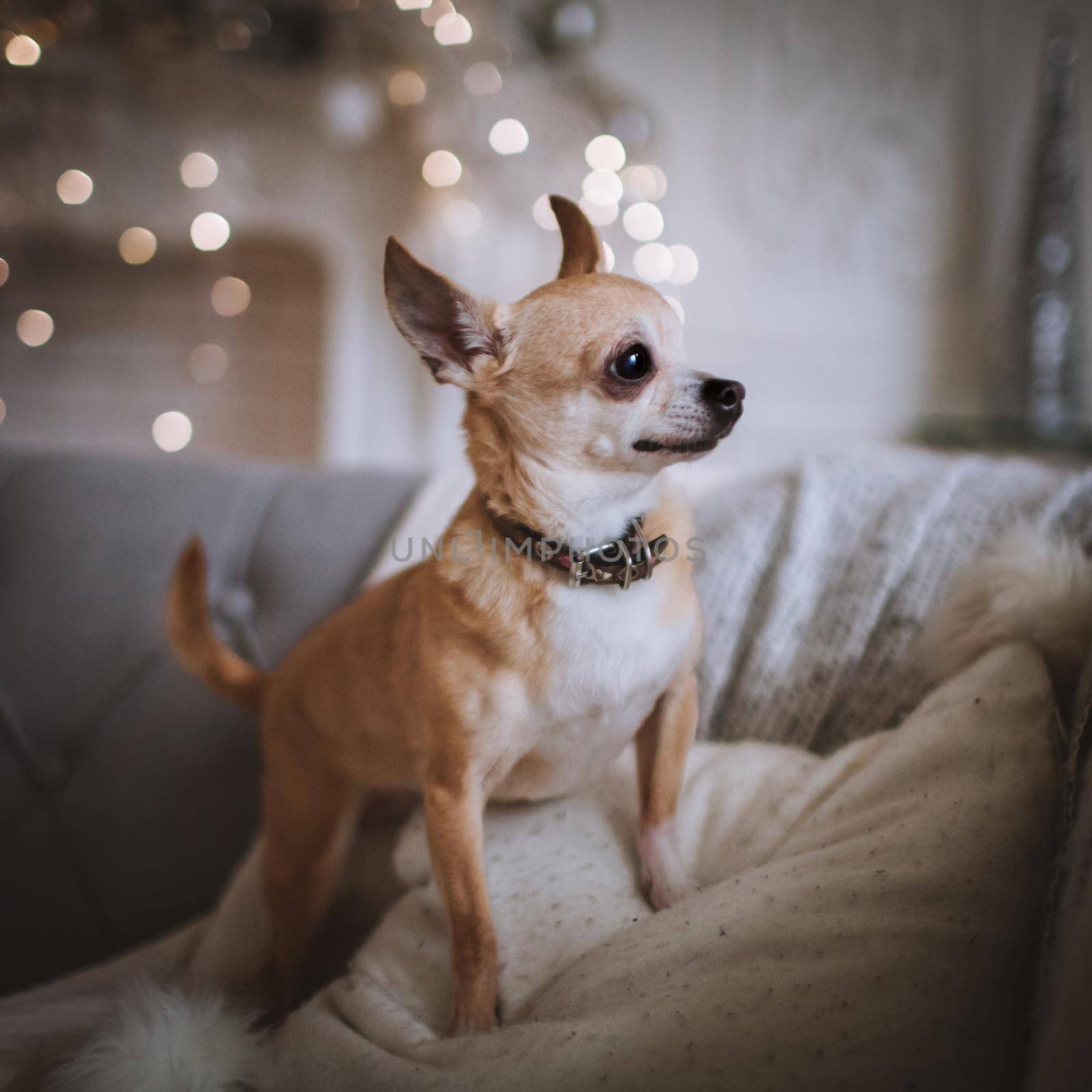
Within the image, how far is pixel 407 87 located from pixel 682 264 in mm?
1171

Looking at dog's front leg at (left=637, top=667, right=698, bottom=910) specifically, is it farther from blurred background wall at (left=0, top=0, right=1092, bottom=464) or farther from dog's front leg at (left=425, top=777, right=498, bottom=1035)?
blurred background wall at (left=0, top=0, right=1092, bottom=464)

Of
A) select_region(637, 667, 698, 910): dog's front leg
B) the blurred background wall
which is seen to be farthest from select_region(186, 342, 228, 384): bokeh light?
select_region(637, 667, 698, 910): dog's front leg

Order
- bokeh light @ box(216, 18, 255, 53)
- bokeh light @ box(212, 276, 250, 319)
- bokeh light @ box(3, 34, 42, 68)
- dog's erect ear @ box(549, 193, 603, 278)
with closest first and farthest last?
dog's erect ear @ box(549, 193, 603, 278) → bokeh light @ box(3, 34, 42, 68) → bokeh light @ box(216, 18, 255, 53) → bokeh light @ box(212, 276, 250, 319)

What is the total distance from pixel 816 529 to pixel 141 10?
8.59ft

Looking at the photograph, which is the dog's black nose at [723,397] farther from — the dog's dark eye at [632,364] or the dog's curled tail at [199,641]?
the dog's curled tail at [199,641]

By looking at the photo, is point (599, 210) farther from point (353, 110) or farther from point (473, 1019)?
point (473, 1019)

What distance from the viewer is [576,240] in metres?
0.86

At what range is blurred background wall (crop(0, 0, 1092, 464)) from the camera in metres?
2.49

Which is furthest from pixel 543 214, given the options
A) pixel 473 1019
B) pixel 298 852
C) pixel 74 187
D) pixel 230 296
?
pixel 473 1019

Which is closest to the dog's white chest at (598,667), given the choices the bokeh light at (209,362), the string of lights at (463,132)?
the string of lights at (463,132)

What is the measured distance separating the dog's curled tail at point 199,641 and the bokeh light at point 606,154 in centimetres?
204

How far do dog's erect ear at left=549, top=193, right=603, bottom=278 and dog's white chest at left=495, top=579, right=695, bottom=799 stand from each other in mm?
381

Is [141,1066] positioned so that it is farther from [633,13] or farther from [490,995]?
[633,13]

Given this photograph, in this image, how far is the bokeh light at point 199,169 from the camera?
9.32 ft
